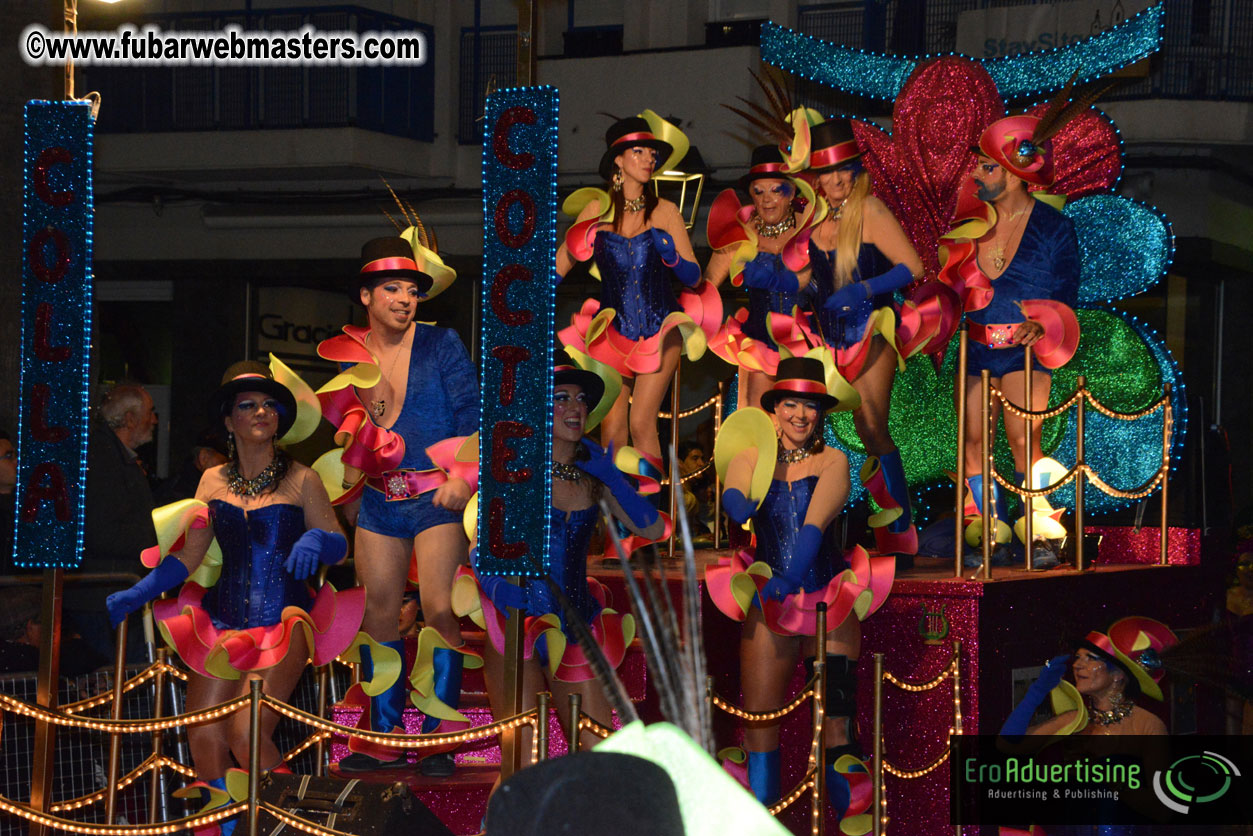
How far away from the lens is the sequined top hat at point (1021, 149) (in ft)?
20.1

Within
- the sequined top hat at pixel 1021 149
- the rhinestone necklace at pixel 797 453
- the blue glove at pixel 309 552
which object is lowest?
the blue glove at pixel 309 552

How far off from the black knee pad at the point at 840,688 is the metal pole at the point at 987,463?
2.81 ft

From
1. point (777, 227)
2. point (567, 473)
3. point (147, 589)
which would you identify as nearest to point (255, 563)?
point (147, 589)

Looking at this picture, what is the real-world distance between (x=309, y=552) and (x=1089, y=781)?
2856mm

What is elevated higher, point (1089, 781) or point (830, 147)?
point (830, 147)

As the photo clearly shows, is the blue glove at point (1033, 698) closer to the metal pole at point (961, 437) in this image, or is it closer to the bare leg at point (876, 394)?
the metal pole at point (961, 437)

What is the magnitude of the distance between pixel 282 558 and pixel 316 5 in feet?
29.7

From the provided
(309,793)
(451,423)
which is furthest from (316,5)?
(309,793)

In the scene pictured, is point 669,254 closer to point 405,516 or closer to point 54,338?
point 405,516

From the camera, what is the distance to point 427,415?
4840mm

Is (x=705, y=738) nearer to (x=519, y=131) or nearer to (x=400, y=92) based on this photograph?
(x=519, y=131)

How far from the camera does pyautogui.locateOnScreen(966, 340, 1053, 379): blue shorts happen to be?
247 inches

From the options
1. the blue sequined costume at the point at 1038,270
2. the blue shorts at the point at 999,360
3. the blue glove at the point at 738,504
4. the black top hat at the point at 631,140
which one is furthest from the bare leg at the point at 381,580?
the blue sequined costume at the point at 1038,270

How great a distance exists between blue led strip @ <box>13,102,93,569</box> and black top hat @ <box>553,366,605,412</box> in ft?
4.75
